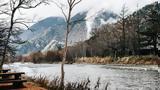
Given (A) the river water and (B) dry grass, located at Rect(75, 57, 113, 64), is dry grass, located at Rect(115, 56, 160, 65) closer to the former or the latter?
(B) dry grass, located at Rect(75, 57, 113, 64)

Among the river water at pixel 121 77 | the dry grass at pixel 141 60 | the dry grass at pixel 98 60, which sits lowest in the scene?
the river water at pixel 121 77

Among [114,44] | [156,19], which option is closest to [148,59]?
[156,19]

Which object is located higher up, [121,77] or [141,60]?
[141,60]

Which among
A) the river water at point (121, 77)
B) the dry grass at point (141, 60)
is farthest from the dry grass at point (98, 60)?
the river water at point (121, 77)

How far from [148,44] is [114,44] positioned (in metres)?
27.0

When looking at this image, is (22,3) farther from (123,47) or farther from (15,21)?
(123,47)

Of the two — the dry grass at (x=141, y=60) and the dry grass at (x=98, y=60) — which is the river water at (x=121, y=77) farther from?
the dry grass at (x=98, y=60)

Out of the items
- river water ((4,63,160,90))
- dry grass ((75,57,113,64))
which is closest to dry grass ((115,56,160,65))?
dry grass ((75,57,113,64))

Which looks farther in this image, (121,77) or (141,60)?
(141,60)

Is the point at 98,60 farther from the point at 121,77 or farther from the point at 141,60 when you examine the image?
the point at 121,77

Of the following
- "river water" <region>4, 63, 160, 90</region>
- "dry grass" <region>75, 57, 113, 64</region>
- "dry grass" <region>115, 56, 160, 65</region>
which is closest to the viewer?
"river water" <region>4, 63, 160, 90</region>

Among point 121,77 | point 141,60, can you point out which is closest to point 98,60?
point 141,60

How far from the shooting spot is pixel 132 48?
107688 mm

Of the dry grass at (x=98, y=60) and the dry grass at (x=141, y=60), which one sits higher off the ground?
the dry grass at (x=98, y=60)
